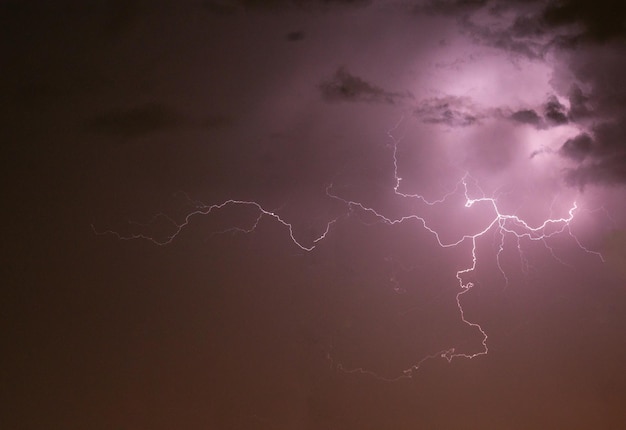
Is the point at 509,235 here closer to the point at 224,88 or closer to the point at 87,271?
the point at 224,88

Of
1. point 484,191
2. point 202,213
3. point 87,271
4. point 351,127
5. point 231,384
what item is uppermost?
point 351,127

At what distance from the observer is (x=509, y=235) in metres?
5.19

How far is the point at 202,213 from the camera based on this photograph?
4.79 m

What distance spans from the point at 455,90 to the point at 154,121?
2.53 meters

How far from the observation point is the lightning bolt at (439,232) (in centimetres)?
479

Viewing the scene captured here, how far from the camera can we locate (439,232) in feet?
16.7

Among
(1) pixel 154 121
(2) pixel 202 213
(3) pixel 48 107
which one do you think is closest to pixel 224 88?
(1) pixel 154 121

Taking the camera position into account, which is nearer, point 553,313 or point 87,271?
point 87,271

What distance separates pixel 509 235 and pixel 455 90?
4.35ft

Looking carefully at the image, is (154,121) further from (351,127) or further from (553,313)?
(553,313)

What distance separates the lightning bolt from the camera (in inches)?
189

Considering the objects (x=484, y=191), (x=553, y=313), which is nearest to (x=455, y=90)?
(x=484, y=191)

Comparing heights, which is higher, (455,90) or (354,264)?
(455,90)

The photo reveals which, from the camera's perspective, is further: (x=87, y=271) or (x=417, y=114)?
(x=417, y=114)
